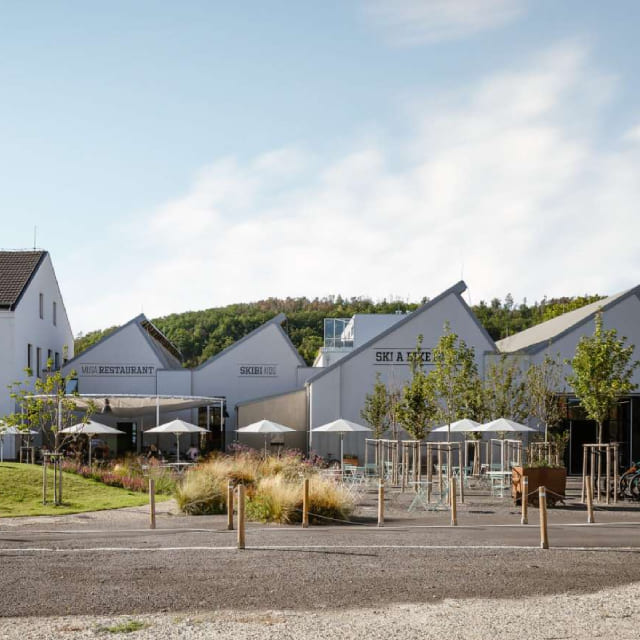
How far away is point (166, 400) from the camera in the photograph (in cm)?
3616

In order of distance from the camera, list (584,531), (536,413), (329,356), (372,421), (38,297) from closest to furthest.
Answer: (584,531)
(536,413)
(372,421)
(38,297)
(329,356)

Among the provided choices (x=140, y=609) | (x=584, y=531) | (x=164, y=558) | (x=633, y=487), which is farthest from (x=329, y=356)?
(x=140, y=609)

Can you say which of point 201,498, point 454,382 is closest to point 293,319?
point 454,382

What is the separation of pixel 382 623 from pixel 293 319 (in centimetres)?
8786

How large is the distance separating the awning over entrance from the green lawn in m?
5.67

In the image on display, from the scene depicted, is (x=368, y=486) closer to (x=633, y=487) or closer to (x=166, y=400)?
(x=633, y=487)

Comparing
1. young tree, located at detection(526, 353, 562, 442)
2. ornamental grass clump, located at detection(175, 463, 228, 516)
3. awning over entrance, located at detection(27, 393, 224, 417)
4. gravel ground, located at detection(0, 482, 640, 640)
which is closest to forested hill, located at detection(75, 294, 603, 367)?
awning over entrance, located at detection(27, 393, 224, 417)

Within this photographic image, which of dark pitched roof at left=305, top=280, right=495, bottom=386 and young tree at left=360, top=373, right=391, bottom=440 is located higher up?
dark pitched roof at left=305, top=280, right=495, bottom=386

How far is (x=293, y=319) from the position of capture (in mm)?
96750

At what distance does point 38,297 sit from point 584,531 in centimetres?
3292

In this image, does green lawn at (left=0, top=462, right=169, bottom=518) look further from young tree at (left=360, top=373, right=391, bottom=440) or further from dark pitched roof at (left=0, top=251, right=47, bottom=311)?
dark pitched roof at (left=0, top=251, right=47, bottom=311)

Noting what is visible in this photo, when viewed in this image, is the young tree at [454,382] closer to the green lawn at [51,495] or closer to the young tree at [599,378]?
the young tree at [599,378]

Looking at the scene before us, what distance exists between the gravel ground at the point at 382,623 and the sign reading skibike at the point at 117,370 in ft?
115

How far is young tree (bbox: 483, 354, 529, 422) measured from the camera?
105 ft
